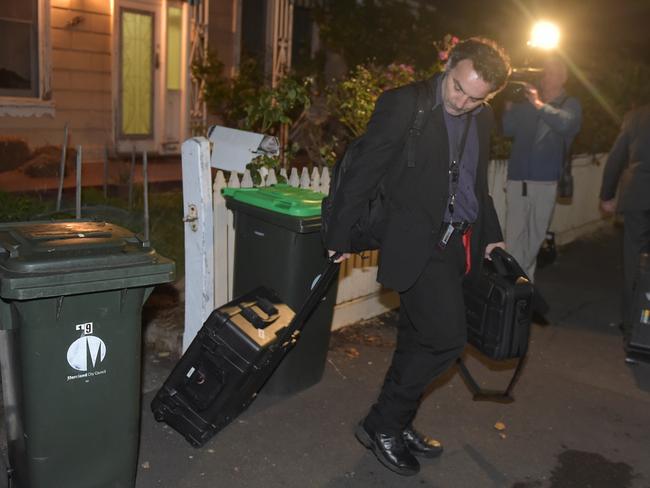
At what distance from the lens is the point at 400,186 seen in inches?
130

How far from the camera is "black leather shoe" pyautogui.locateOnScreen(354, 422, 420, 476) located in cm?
363

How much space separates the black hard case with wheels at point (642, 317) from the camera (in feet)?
17.0

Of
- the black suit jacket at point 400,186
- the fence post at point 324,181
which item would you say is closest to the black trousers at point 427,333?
the black suit jacket at point 400,186

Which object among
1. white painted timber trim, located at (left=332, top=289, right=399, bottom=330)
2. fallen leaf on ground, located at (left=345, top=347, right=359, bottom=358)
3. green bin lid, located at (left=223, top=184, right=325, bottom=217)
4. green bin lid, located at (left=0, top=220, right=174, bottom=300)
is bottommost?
fallen leaf on ground, located at (left=345, top=347, right=359, bottom=358)

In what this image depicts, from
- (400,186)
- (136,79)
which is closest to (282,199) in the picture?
(400,186)

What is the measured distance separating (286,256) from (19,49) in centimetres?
682

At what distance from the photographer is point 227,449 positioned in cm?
375

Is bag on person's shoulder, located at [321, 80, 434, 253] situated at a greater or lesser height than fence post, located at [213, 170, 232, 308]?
greater

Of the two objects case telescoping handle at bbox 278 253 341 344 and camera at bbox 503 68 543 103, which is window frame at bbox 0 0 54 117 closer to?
camera at bbox 503 68 543 103

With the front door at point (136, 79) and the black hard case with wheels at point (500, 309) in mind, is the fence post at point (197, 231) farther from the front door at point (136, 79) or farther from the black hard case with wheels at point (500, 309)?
the front door at point (136, 79)

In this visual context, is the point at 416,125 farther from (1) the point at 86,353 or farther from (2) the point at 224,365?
(1) the point at 86,353

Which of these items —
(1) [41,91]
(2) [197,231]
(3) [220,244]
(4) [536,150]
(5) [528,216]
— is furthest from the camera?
(1) [41,91]

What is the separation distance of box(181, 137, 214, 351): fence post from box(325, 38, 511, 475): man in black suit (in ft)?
3.92

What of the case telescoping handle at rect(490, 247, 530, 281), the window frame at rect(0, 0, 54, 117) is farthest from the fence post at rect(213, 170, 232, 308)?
the window frame at rect(0, 0, 54, 117)
